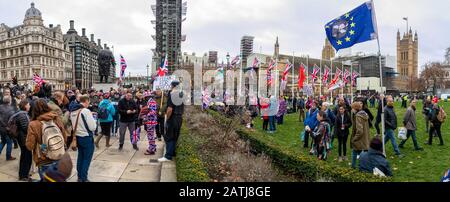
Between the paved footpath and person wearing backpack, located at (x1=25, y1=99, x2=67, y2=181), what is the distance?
5.63ft

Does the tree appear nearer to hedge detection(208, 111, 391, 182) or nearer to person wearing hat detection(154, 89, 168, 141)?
hedge detection(208, 111, 391, 182)

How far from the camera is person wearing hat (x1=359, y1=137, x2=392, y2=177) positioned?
668cm

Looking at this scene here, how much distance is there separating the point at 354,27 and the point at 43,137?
8.71 meters

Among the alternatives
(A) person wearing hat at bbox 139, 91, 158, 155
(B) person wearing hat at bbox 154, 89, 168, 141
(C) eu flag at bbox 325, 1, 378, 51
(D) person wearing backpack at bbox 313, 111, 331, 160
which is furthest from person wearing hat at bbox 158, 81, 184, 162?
(C) eu flag at bbox 325, 1, 378, 51

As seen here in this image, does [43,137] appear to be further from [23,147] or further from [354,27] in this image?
[354,27]

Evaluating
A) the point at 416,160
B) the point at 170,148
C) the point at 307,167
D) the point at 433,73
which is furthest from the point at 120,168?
the point at 433,73

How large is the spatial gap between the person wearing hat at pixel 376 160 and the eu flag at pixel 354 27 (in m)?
4.11

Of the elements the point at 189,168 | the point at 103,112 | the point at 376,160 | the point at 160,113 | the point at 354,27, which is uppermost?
the point at 354,27

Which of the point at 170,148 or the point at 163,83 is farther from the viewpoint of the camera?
the point at 163,83

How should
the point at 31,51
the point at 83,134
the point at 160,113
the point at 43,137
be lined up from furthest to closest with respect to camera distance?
the point at 31,51 → the point at 160,113 → the point at 83,134 → the point at 43,137

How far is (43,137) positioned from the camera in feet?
17.0

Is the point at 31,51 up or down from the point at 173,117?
up

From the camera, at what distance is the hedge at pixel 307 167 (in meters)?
6.33

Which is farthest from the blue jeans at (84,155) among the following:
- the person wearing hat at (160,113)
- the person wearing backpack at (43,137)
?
the person wearing hat at (160,113)
